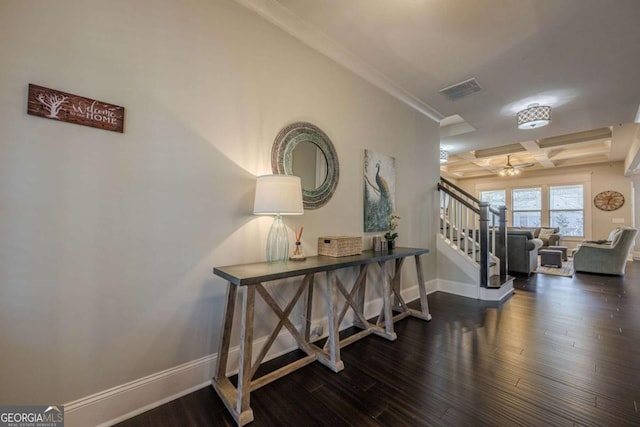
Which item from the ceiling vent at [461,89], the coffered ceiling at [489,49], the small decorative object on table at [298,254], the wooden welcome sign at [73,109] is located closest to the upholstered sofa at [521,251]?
the coffered ceiling at [489,49]

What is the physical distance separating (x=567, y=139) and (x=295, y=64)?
641 cm

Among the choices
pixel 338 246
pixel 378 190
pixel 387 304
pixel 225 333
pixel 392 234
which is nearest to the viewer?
pixel 225 333

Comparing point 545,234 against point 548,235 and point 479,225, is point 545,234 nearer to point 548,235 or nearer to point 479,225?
point 548,235

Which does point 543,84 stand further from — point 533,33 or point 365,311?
point 365,311

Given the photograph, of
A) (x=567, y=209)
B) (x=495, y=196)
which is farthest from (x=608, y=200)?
(x=495, y=196)

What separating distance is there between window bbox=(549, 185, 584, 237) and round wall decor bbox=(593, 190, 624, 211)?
13.2 inches

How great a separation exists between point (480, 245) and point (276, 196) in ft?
10.3

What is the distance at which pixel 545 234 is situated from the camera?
24.7ft

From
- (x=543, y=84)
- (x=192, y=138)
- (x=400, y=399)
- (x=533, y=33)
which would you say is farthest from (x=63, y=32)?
(x=543, y=84)

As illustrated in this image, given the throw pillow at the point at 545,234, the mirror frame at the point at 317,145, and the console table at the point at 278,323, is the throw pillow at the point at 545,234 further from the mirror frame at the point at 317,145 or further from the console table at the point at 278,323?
the mirror frame at the point at 317,145

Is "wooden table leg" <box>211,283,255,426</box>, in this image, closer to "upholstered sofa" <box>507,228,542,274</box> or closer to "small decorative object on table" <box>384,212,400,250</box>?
"small decorative object on table" <box>384,212,400,250</box>

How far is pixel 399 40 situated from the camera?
239 cm

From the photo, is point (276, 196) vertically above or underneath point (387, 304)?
above

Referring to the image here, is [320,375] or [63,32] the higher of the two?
[63,32]
